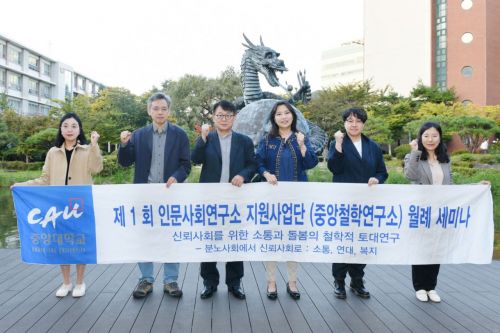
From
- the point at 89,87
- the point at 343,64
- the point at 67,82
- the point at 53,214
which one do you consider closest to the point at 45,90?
the point at 67,82

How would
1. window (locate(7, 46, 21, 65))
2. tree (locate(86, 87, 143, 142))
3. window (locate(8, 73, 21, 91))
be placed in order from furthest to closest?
window (locate(8, 73, 21, 91)), window (locate(7, 46, 21, 65)), tree (locate(86, 87, 143, 142))

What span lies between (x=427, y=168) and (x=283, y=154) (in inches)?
52.0

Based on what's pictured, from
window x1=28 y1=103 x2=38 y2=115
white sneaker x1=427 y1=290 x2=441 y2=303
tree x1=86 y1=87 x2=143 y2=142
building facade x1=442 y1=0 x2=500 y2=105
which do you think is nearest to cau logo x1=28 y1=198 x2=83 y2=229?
white sneaker x1=427 y1=290 x2=441 y2=303

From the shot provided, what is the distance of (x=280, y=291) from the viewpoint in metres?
3.85

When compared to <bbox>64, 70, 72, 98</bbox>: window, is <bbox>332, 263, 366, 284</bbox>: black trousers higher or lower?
lower

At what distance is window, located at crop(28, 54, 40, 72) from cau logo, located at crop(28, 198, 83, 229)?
43377mm

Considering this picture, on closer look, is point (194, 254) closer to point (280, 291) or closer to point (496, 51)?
point (280, 291)

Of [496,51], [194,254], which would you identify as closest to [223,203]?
[194,254]

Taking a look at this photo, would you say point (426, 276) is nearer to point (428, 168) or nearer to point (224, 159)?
point (428, 168)

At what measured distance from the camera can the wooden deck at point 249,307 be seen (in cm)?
308

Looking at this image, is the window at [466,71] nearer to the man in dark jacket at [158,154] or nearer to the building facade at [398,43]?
the building facade at [398,43]

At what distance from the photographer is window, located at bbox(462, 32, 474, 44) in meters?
32.7

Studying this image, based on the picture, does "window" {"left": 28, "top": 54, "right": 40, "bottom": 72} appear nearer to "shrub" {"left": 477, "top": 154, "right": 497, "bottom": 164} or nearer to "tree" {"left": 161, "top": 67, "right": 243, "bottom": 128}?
"tree" {"left": 161, "top": 67, "right": 243, "bottom": 128}

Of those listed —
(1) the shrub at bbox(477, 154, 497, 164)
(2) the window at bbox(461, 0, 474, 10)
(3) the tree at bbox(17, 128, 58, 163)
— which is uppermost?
(2) the window at bbox(461, 0, 474, 10)
